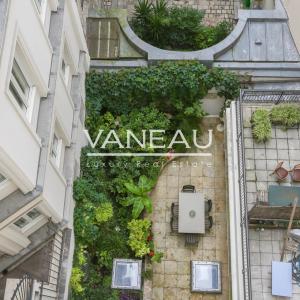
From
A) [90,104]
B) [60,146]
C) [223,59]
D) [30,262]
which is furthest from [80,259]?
[223,59]

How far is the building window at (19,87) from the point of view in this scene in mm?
9350

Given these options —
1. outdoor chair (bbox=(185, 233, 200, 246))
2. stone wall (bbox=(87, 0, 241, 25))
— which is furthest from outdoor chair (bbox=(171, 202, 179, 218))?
stone wall (bbox=(87, 0, 241, 25))

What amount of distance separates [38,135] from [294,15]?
10.0 m

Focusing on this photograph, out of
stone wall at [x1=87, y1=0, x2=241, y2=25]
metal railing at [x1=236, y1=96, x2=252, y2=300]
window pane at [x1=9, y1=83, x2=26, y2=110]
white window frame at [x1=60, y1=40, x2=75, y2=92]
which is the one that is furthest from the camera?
stone wall at [x1=87, y1=0, x2=241, y2=25]

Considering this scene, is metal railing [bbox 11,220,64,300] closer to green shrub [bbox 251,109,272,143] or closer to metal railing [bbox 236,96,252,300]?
metal railing [bbox 236,96,252,300]

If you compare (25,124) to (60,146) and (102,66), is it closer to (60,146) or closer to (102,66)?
(60,146)

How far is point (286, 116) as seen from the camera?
15305 millimetres

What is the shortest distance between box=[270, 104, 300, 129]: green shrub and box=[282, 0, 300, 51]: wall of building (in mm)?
2308

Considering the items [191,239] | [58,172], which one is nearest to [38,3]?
[58,172]

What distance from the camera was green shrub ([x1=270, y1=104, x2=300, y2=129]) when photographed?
1530cm

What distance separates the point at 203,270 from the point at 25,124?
838 centimetres

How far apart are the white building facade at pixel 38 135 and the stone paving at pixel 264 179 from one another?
584 centimetres

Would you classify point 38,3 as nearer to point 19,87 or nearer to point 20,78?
point 20,78

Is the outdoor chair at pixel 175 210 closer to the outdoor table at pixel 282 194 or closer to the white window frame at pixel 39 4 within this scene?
the outdoor table at pixel 282 194
